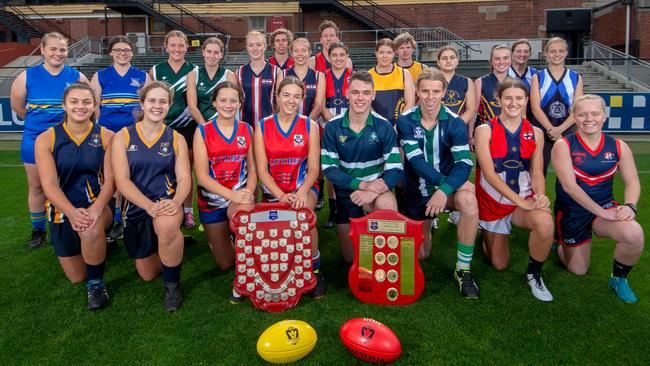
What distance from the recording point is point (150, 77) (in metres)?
4.52

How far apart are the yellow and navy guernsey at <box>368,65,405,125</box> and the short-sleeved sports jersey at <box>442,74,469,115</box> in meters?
0.45

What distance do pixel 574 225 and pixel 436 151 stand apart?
1099mm

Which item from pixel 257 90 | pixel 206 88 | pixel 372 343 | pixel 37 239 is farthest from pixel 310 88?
pixel 372 343

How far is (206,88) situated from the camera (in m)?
4.41

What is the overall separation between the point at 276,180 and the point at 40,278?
1.89 metres

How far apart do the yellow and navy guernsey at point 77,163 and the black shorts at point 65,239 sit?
0.04 m

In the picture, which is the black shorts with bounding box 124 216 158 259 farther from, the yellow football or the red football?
the red football

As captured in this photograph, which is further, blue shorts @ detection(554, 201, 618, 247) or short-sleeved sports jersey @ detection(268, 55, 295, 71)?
short-sleeved sports jersey @ detection(268, 55, 295, 71)

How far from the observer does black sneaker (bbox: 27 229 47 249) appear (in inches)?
164

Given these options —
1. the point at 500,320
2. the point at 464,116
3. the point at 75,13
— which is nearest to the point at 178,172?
the point at 500,320

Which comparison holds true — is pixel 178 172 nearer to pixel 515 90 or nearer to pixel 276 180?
pixel 276 180

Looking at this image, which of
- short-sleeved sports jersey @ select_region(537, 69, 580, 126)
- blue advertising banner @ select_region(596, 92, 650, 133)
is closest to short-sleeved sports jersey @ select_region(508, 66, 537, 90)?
short-sleeved sports jersey @ select_region(537, 69, 580, 126)

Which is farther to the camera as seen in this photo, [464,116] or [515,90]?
[464,116]

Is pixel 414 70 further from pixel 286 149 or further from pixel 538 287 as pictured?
pixel 538 287
